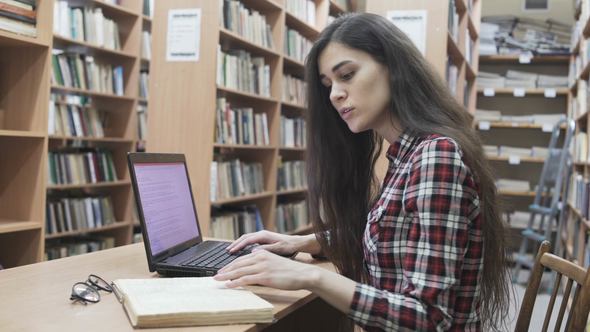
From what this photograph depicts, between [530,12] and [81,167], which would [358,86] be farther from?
[530,12]

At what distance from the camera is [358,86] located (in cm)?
119

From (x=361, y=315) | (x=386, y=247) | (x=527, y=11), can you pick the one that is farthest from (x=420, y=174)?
(x=527, y=11)

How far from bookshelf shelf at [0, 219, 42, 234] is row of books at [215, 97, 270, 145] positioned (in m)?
1.24

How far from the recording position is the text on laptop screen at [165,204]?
1.26 metres

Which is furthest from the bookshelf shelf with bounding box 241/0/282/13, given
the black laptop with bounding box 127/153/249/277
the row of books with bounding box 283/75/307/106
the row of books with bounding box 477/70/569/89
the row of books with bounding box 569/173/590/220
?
the row of books with bounding box 477/70/569/89

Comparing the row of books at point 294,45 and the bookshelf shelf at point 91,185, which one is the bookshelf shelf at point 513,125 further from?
the bookshelf shelf at point 91,185

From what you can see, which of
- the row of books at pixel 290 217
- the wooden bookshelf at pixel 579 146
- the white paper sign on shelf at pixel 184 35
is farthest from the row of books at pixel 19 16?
the wooden bookshelf at pixel 579 146

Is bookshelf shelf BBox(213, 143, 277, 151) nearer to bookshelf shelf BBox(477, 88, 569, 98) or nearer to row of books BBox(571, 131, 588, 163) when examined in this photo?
row of books BBox(571, 131, 588, 163)

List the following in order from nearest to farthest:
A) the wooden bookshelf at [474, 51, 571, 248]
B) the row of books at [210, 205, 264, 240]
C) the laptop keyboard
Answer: the laptop keyboard → the row of books at [210, 205, 264, 240] → the wooden bookshelf at [474, 51, 571, 248]

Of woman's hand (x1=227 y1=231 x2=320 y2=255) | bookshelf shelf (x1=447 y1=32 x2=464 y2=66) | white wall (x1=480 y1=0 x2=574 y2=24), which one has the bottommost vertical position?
woman's hand (x1=227 y1=231 x2=320 y2=255)

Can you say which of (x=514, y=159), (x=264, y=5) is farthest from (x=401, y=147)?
(x=514, y=159)

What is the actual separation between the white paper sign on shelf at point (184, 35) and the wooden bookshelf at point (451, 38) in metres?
0.99

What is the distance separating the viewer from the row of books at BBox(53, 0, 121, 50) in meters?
Answer: 3.80

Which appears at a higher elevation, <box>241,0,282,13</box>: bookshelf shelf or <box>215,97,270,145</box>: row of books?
<box>241,0,282,13</box>: bookshelf shelf
